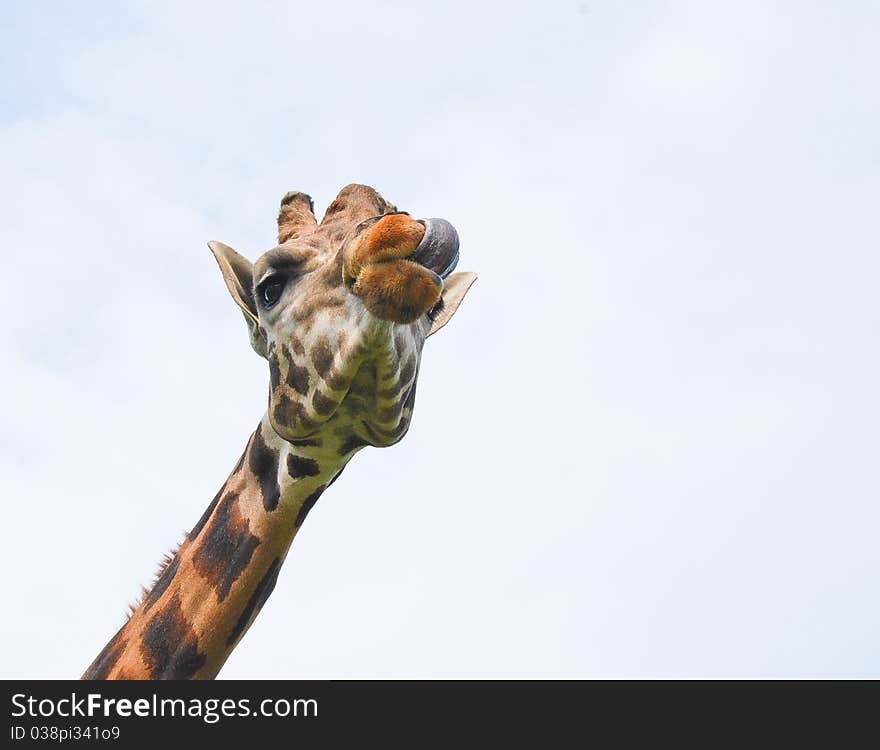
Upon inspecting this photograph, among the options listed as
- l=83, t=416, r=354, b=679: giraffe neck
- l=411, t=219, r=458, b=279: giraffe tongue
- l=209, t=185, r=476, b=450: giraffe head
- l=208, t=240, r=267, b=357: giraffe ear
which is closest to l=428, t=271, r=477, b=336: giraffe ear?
l=209, t=185, r=476, b=450: giraffe head

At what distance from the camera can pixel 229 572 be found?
21.6ft

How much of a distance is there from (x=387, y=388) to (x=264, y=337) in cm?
134

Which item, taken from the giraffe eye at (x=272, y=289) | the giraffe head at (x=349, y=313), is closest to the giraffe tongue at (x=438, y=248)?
the giraffe head at (x=349, y=313)

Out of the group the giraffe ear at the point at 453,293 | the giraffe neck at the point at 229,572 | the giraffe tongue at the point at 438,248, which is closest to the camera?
the giraffe tongue at the point at 438,248

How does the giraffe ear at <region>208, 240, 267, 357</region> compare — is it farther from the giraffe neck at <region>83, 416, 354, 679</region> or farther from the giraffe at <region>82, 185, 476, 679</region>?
the giraffe neck at <region>83, 416, 354, 679</region>

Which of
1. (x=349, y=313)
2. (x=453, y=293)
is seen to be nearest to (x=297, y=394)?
(x=349, y=313)

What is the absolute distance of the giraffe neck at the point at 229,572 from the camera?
6.49m

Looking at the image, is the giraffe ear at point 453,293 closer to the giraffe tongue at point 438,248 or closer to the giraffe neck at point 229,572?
the giraffe neck at point 229,572

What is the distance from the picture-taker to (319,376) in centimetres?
601

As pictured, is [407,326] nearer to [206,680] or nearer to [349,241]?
[349,241]

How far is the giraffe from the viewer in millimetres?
5582

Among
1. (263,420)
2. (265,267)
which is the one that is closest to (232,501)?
(263,420)

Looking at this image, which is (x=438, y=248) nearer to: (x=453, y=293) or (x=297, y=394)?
(x=297, y=394)
